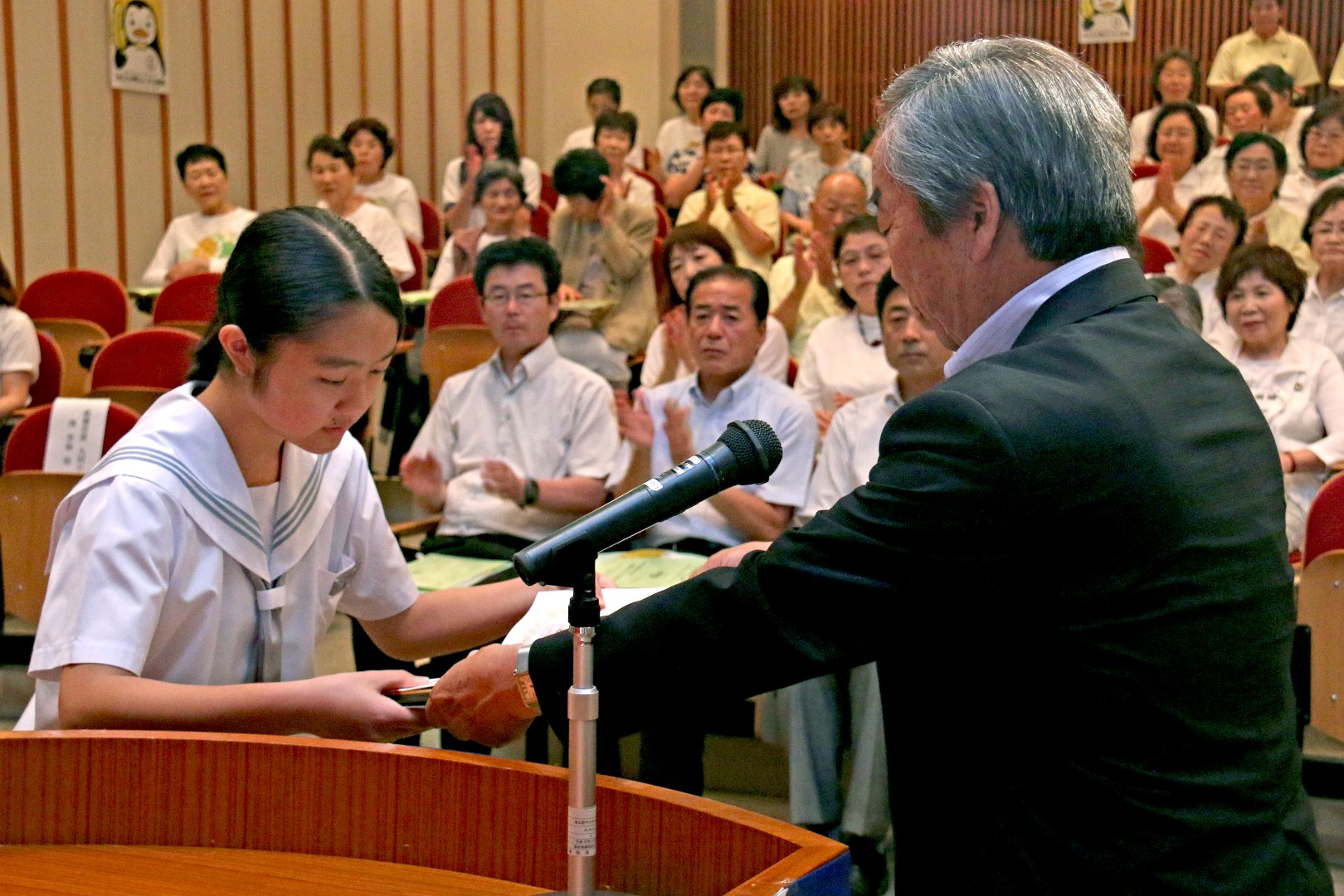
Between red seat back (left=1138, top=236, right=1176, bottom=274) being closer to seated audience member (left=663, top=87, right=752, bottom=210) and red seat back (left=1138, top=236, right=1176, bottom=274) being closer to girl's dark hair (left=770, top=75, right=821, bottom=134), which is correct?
seated audience member (left=663, top=87, right=752, bottom=210)

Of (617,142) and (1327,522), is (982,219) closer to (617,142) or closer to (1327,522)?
(1327,522)

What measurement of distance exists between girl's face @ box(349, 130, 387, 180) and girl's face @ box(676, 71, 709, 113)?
88.1 inches

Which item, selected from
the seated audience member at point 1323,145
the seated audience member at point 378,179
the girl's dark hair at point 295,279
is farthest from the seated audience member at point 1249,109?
the girl's dark hair at point 295,279

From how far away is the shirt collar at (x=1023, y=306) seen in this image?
121 cm

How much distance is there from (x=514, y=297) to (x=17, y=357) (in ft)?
6.53

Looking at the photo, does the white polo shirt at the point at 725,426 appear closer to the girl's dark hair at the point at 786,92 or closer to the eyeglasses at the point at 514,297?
the eyeglasses at the point at 514,297

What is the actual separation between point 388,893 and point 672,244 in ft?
12.3

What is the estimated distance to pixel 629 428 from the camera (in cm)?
348

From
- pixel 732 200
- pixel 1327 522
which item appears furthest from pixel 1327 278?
pixel 732 200

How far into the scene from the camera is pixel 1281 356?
13.5 feet

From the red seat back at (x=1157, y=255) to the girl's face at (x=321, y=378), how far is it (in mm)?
4636

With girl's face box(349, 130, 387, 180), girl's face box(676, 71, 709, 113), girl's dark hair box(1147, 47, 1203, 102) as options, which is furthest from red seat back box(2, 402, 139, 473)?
girl's dark hair box(1147, 47, 1203, 102)

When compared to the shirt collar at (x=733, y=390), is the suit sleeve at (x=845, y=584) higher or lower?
higher

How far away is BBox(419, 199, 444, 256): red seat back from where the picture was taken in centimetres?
813
